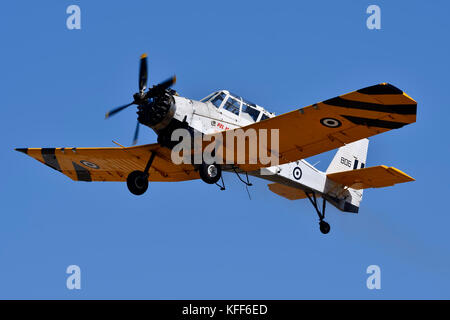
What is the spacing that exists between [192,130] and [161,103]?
3.80 ft

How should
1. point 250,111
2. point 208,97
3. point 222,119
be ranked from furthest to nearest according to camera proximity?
point 250,111
point 208,97
point 222,119

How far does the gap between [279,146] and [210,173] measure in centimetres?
204

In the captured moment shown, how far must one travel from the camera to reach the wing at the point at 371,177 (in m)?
21.5

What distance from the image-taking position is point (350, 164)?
83.5ft

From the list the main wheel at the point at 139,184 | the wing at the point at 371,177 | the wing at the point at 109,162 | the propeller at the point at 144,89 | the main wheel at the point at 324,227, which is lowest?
the main wheel at the point at 324,227

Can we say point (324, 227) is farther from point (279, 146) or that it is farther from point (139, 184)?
point (139, 184)

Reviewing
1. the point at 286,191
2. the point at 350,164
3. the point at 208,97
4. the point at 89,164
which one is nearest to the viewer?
the point at 208,97

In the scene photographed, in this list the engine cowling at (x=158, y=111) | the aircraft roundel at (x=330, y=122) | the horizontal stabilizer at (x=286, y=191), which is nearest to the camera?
the aircraft roundel at (x=330, y=122)

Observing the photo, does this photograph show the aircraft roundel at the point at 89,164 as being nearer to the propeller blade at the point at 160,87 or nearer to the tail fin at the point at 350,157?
the propeller blade at the point at 160,87

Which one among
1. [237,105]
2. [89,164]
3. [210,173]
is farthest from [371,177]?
[89,164]

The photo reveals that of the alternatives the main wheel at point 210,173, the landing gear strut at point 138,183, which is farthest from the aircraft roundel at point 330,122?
the landing gear strut at point 138,183

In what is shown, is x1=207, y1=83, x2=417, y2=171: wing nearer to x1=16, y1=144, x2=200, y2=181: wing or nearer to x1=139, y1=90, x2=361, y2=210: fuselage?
x1=139, y1=90, x2=361, y2=210: fuselage

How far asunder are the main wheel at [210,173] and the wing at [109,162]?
54.0 inches

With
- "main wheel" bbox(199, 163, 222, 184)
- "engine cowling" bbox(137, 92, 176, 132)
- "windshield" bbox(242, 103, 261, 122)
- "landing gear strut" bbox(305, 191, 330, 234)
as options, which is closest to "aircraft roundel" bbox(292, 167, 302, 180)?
"landing gear strut" bbox(305, 191, 330, 234)
